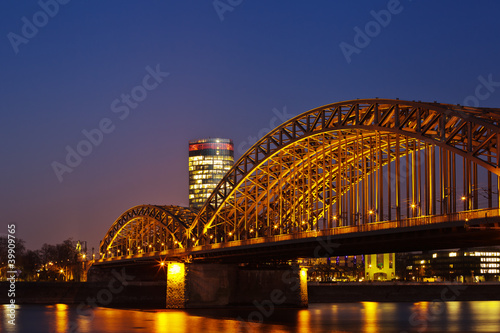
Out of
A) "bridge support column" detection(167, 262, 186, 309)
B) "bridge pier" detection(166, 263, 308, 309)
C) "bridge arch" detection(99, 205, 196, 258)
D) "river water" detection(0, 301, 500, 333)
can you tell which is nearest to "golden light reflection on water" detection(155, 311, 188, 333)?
"river water" detection(0, 301, 500, 333)

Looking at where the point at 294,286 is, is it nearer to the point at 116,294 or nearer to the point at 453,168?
the point at 116,294

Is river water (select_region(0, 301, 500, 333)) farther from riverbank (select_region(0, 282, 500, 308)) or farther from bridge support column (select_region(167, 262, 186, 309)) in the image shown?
riverbank (select_region(0, 282, 500, 308))

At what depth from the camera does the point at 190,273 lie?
105 metres

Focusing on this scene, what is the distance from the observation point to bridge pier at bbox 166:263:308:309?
104438 mm

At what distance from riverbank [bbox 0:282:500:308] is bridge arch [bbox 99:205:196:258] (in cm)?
829

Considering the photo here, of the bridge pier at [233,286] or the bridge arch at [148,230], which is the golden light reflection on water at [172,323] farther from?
the bridge arch at [148,230]

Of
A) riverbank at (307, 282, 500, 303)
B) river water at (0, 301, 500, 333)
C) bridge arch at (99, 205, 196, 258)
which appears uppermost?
bridge arch at (99, 205, 196, 258)

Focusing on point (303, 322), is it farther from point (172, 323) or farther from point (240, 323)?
point (172, 323)

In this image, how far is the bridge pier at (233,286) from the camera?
10444 centimetres

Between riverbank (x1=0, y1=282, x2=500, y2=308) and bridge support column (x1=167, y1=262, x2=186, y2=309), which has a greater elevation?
bridge support column (x1=167, y1=262, x2=186, y2=309)

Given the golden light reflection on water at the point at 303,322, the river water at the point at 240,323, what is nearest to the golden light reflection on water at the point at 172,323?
the river water at the point at 240,323

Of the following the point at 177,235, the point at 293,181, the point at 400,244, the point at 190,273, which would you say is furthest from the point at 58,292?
the point at 400,244

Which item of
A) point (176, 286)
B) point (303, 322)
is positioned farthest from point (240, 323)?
point (176, 286)

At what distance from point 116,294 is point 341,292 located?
39.4m
